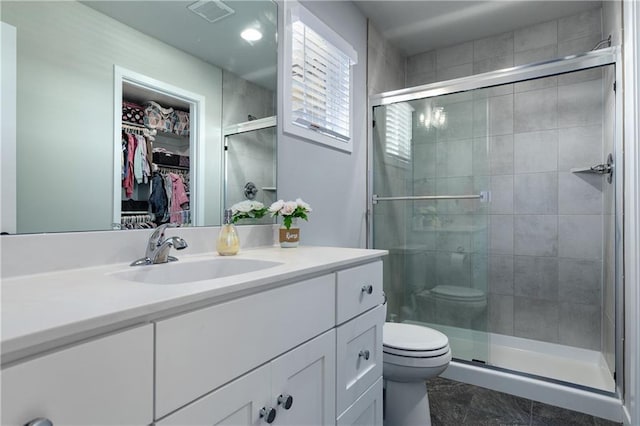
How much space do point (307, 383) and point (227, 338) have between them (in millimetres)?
359

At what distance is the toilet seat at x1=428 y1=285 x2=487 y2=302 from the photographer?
2.35m

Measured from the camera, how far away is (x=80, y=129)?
3.07ft

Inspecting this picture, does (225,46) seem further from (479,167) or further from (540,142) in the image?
(540,142)

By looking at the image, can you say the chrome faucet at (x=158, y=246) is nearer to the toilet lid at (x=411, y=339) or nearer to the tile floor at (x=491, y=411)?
the toilet lid at (x=411, y=339)

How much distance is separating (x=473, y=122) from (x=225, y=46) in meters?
1.68

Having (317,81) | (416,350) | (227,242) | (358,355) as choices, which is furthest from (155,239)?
(317,81)

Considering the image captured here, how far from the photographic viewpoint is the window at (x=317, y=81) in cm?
173

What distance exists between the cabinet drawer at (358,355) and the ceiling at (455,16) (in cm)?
210

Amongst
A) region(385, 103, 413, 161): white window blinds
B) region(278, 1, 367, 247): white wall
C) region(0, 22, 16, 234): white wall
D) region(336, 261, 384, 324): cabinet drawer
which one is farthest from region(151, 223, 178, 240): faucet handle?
region(385, 103, 413, 161): white window blinds

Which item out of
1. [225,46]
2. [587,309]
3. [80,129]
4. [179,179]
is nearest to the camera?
[80,129]

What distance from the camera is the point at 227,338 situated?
0.71 m

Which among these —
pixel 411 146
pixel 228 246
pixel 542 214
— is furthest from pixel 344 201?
pixel 542 214

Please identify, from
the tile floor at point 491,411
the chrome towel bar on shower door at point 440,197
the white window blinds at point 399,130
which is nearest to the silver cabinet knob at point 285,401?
the tile floor at point 491,411

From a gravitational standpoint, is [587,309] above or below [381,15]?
below
